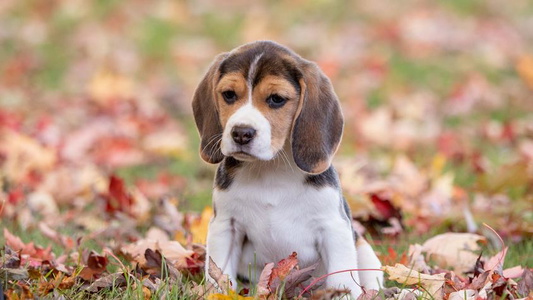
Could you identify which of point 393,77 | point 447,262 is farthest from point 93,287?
point 393,77

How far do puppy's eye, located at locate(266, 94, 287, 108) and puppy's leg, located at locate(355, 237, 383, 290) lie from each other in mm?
831

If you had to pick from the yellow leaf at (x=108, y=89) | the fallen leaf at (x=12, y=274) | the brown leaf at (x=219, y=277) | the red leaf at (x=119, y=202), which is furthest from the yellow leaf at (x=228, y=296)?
the yellow leaf at (x=108, y=89)

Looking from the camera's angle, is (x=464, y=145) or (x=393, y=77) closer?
(x=464, y=145)

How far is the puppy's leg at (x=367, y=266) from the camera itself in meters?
3.57

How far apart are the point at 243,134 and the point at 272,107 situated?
20 centimetres

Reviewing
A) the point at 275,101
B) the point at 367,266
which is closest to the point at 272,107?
the point at 275,101

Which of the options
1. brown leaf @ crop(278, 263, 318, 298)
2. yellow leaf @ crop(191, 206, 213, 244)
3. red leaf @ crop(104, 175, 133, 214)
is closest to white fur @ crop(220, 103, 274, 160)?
brown leaf @ crop(278, 263, 318, 298)

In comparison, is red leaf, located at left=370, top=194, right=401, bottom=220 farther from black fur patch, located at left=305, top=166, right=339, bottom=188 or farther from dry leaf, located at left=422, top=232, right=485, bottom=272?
black fur patch, located at left=305, top=166, right=339, bottom=188

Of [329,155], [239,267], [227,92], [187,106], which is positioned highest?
[227,92]

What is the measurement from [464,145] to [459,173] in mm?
931

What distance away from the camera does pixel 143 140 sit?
7.59m

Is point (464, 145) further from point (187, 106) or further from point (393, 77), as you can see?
point (187, 106)

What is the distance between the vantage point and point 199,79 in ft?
32.8

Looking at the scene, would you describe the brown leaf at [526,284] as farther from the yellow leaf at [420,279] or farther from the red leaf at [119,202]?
the red leaf at [119,202]
